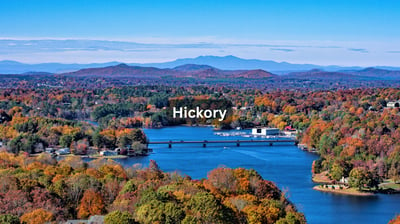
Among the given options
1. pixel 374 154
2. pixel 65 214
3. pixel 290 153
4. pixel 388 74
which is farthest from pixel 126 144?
pixel 388 74

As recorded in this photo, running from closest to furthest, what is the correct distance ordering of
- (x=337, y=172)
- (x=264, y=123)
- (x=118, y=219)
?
1. (x=118, y=219)
2. (x=337, y=172)
3. (x=264, y=123)

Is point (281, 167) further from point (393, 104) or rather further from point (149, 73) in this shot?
point (149, 73)

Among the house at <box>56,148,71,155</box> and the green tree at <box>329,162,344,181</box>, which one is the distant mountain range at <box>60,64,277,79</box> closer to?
the house at <box>56,148,71,155</box>

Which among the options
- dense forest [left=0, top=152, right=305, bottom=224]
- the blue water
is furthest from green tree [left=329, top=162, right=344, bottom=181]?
dense forest [left=0, top=152, right=305, bottom=224]

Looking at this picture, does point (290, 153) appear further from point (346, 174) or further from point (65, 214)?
point (65, 214)

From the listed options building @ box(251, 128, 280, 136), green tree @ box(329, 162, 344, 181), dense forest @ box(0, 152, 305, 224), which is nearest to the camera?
dense forest @ box(0, 152, 305, 224)

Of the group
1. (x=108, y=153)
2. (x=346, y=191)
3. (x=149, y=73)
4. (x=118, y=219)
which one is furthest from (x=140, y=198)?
(x=149, y=73)
